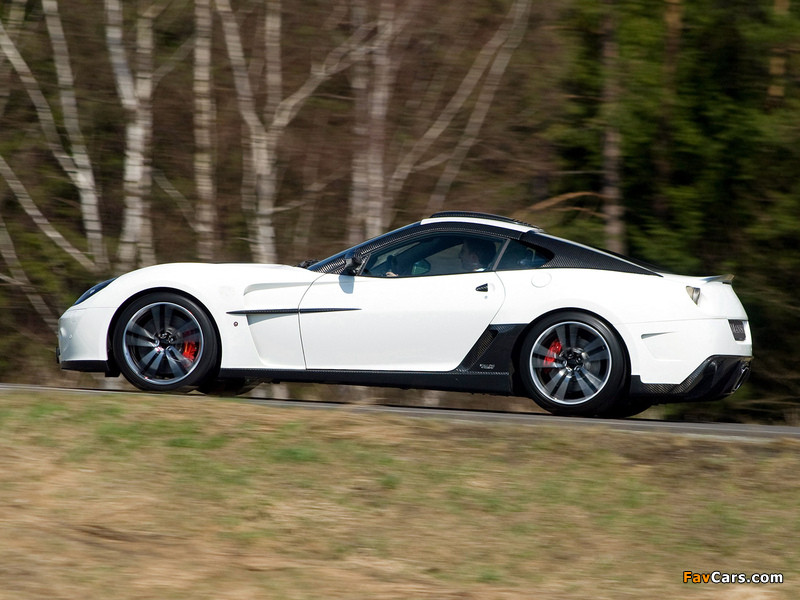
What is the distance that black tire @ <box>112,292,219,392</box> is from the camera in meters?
7.41

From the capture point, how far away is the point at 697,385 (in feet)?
22.2

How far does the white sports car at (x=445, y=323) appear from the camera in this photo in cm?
682

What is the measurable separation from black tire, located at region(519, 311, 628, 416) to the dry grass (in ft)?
2.15

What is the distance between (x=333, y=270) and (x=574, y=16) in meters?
9.30

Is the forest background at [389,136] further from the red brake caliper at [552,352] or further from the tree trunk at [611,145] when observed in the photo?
the red brake caliper at [552,352]

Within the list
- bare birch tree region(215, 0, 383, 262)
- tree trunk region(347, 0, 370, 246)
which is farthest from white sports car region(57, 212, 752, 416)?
tree trunk region(347, 0, 370, 246)

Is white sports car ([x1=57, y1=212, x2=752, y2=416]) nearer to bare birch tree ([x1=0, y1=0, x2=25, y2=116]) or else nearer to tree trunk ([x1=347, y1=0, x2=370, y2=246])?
tree trunk ([x1=347, y1=0, x2=370, y2=246])

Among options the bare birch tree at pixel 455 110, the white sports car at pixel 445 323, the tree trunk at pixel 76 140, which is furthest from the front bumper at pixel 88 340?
the bare birch tree at pixel 455 110

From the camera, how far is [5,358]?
1648 cm

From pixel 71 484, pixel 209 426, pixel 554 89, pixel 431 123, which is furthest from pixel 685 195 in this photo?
pixel 71 484

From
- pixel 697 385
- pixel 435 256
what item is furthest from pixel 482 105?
pixel 697 385

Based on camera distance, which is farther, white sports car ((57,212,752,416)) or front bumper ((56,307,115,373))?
front bumper ((56,307,115,373))

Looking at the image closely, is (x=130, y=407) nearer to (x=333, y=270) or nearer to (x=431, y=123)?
(x=333, y=270)

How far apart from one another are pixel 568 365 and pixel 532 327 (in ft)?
1.17
